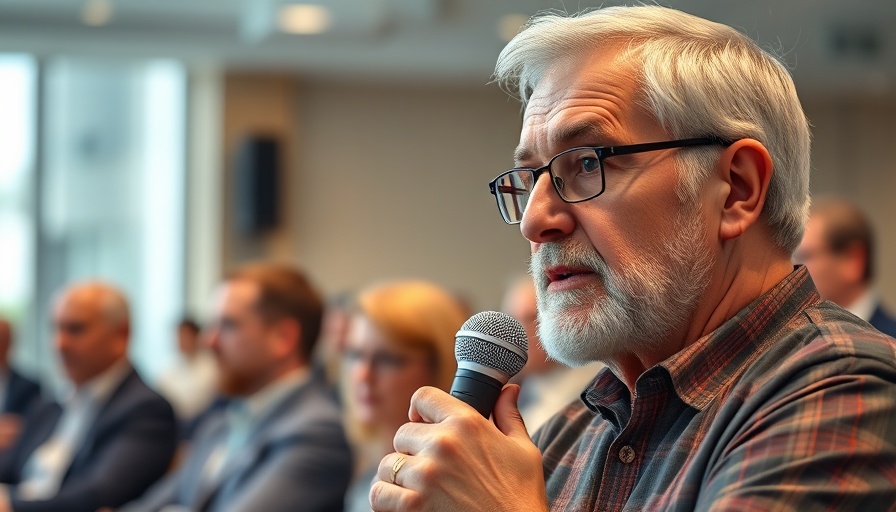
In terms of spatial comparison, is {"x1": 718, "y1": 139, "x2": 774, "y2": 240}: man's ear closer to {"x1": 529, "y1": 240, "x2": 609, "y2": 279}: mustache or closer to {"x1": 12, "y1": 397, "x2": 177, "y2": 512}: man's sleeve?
{"x1": 529, "y1": 240, "x2": 609, "y2": 279}: mustache

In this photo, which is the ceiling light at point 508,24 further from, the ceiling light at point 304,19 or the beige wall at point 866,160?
the beige wall at point 866,160

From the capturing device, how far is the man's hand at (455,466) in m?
1.23

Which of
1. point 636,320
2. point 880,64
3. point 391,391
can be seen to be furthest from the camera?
point 880,64

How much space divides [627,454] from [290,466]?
2189 mm

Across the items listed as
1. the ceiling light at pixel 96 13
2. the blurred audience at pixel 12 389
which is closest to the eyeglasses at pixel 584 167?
the blurred audience at pixel 12 389

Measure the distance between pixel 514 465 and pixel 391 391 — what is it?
6.06ft

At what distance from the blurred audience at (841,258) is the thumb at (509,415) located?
9.40 feet

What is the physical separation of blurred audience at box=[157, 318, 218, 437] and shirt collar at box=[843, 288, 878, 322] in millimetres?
5470

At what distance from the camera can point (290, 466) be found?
11.0ft

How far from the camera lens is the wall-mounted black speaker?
8906 millimetres

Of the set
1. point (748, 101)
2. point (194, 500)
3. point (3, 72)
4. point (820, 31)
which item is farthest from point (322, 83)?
point (748, 101)

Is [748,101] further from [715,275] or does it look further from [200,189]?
[200,189]

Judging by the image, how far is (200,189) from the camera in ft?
30.6

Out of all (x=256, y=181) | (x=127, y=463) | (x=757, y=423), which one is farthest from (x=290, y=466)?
(x=256, y=181)
